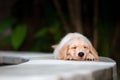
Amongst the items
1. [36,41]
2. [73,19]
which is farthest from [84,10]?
[36,41]

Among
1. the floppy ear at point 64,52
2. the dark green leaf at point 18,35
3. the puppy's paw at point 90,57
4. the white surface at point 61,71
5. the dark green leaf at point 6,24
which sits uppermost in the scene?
the dark green leaf at point 6,24

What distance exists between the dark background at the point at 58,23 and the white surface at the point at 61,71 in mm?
759

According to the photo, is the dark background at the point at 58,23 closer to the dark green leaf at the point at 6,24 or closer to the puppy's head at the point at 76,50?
the dark green leaf at the point at 6,24

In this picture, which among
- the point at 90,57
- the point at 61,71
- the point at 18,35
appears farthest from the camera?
the point at 18,35

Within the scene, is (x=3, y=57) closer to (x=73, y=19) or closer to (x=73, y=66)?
(x=73, y=66)

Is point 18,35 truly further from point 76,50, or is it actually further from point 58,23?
point 76,50

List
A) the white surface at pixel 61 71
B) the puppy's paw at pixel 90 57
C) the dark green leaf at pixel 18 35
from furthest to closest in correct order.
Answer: the dark green leaf at pixel 18 35 < the puppy's paw at pixel 90 57 < the white surface at pixel 61 71

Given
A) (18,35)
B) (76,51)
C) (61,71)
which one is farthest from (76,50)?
(18,35)

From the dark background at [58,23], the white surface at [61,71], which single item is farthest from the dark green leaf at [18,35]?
the white surface at [61,71]

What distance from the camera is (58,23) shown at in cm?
190

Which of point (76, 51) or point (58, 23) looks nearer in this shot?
point (76, 51)

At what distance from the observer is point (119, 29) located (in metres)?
1.90

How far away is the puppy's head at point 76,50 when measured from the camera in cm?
107

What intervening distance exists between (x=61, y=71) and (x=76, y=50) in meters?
0.26
